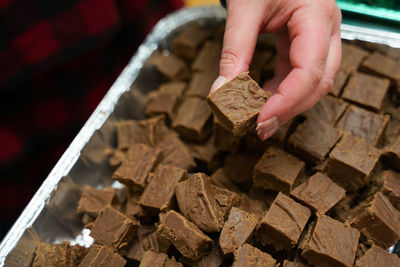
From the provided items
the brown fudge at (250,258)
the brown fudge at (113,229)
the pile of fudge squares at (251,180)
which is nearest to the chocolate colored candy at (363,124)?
the pile of fudge squares at (251,180)

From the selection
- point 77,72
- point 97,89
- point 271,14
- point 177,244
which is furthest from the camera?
point 97,89

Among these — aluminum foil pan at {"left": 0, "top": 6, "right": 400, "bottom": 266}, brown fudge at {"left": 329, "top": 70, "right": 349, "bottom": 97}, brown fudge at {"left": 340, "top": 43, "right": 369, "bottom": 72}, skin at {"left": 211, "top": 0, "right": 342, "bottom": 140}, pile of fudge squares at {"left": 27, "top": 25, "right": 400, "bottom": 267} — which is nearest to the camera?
skin at {"left": 211, "top": 0, "right": 342, "bottom": 140}

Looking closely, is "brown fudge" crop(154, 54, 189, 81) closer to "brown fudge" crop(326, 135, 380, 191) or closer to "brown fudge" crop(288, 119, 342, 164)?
"brown fudge" crop(288, 119, 342, 164)

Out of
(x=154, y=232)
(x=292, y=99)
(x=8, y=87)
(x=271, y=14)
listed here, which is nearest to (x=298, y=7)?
(x=271, y=14)

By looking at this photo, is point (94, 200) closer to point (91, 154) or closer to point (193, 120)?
point (91, 154)

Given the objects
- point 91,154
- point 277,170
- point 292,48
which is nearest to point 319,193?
point 277,170

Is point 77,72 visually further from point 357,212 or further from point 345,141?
point 357,212

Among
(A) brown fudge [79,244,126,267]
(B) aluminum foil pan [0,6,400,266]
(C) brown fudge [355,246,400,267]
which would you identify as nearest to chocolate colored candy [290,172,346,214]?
(C) brown fudge [355,246,400,267]
